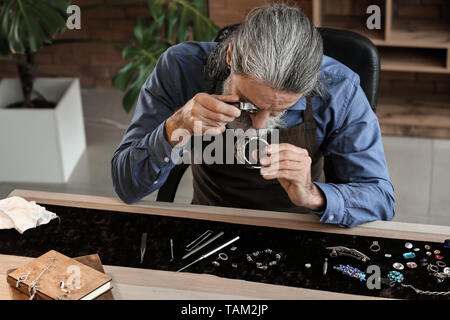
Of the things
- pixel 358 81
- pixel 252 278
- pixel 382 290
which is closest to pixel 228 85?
pixel 358 81

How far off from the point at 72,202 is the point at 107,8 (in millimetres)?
3039

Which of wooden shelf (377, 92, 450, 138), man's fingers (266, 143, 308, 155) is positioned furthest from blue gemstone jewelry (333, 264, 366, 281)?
wooden shelf (377, 92, 450, 138)

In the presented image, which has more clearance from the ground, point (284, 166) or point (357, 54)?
point (357, 54)

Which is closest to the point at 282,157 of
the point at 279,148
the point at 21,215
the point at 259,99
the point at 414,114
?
the point at 279,148

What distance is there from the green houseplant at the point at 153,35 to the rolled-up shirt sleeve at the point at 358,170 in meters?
1.63

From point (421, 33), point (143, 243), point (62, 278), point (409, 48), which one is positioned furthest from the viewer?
point (409, 48)

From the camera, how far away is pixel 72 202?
6.50ft

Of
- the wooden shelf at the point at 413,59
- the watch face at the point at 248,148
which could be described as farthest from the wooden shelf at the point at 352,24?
the watch face at the point at 248,148

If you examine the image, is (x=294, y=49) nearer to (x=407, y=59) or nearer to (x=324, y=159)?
(x=324, y=159)

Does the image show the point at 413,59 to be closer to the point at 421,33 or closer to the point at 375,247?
the point at 421,33

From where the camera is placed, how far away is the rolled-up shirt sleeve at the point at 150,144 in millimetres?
1951

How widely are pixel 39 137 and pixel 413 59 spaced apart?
2.29 meters

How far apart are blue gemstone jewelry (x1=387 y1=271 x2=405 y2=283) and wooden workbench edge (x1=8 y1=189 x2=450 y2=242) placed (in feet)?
0.55

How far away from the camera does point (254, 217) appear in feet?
6.18
